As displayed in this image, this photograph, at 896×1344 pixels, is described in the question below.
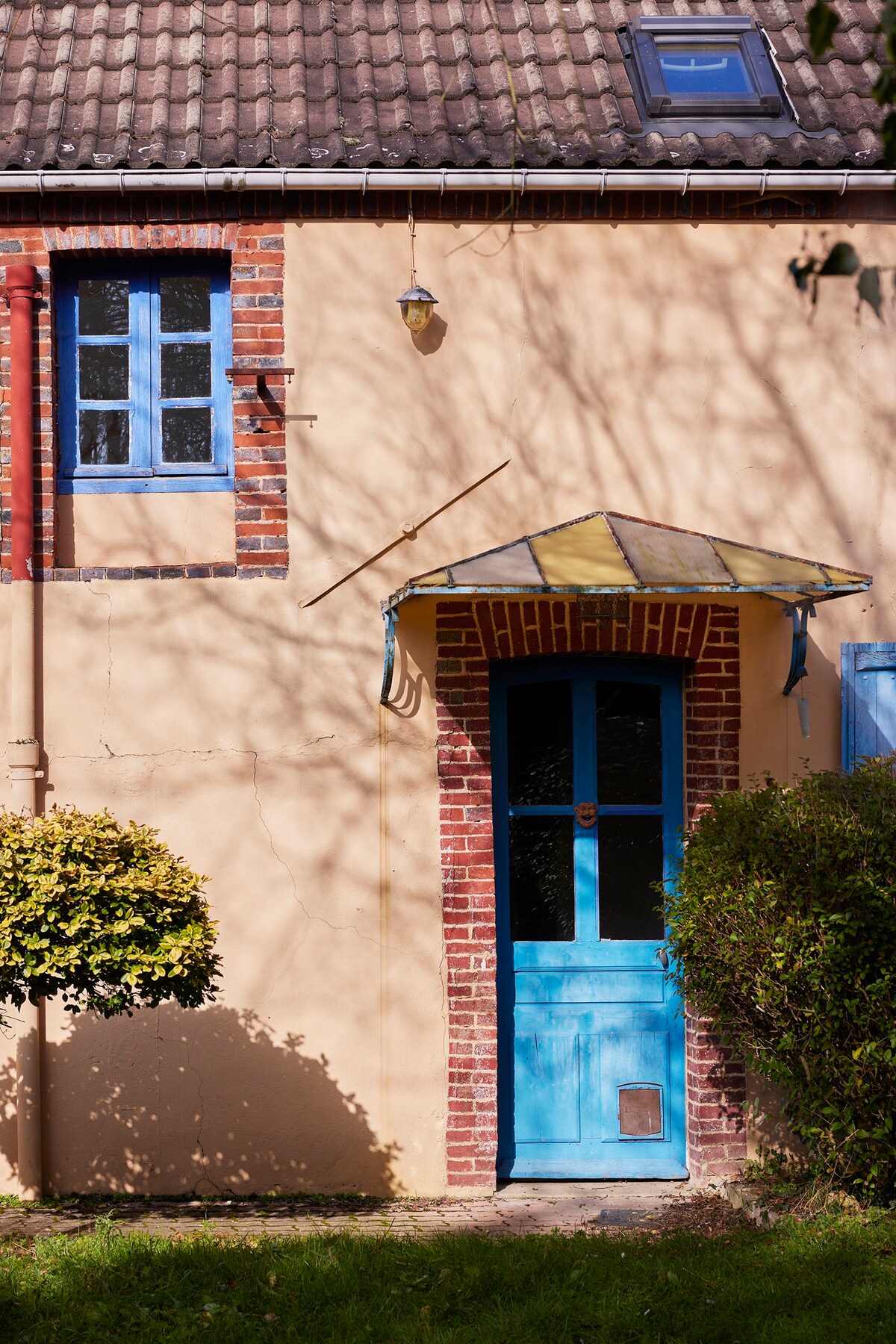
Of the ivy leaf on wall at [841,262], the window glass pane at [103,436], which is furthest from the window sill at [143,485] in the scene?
the ivy leaf on wall at [841,262]

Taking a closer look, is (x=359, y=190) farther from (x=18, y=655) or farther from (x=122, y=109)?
(x=18, y=655)

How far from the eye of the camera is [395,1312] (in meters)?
4.68

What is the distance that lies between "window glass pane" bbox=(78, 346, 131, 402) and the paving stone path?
12.9 feet

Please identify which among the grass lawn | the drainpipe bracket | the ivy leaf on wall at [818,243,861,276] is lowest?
Result: the grass lawn

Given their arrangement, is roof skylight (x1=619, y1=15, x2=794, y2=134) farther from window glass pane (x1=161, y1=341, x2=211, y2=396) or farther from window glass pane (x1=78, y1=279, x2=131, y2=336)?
window glass pane (x1=78, y1=279, x2=131, y2=336)

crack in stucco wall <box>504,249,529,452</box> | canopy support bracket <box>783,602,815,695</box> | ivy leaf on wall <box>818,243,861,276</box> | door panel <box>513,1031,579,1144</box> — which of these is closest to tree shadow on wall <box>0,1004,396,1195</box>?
door panel <box>513,1031,579,1144</box>

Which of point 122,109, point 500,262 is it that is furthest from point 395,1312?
point 122,109

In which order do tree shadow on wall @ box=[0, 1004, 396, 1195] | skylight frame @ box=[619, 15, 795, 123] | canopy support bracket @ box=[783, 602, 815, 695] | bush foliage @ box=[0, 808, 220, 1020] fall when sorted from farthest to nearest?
skylight frame @ box=[619, 15, 795, 123] → tree shadow on wall @ box=[0, 1004, 396, 1195] → canopy support bracket @ box=[783, 602, 815, 695] → bush foliage @ box=[0, 808, 220, 1020]

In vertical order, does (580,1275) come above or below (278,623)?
below

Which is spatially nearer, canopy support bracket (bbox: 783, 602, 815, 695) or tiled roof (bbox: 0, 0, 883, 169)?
canopy support bracket (bbox: 783, 602, 815, 695)

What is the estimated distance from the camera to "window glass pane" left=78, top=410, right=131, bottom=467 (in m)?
6.66

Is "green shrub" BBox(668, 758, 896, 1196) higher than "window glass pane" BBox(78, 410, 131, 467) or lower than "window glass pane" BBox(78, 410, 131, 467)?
lower

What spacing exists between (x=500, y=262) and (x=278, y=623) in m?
2.13

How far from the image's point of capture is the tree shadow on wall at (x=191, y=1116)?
630 centimetres
